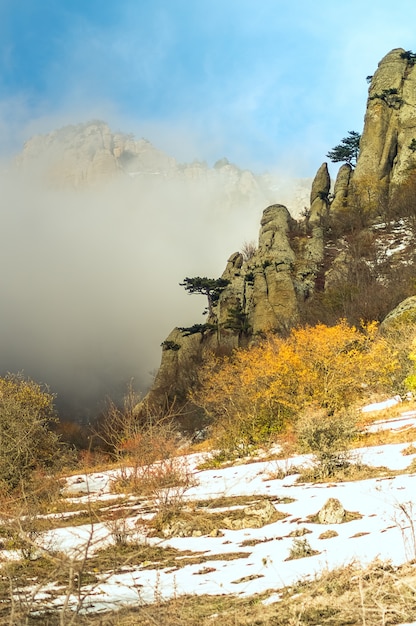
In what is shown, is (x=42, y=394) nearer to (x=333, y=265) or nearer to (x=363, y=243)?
(x=333, y=265)

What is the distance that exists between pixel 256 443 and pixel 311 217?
182ft

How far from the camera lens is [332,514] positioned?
9984 mm

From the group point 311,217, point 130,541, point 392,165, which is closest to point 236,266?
point 311,217

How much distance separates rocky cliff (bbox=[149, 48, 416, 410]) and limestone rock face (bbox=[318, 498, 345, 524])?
39810 millimetres

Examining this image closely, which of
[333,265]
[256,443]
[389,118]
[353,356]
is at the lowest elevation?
[256,443]

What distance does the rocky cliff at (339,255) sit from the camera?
2243 inches

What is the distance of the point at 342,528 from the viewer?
9500 mm

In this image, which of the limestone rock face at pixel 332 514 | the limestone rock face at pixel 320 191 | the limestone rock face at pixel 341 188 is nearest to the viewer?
the limestone rock face at pixel 332 514

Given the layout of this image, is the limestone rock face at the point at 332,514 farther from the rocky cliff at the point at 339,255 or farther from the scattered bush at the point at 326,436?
the rocky cliff at the point at 339,255

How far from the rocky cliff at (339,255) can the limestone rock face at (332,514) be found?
1567 inches

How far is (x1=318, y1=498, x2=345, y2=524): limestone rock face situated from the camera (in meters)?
9.91

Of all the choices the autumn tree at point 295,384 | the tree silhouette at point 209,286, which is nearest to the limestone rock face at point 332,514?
the autumn tree at point 295,384

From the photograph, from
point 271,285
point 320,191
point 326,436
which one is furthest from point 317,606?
point 320,191

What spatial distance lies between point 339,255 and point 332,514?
58.7 meters
